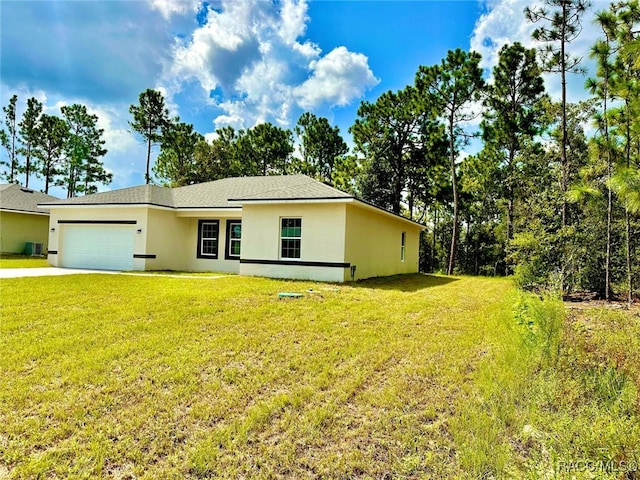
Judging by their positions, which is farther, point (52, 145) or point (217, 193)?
point (52, 145)

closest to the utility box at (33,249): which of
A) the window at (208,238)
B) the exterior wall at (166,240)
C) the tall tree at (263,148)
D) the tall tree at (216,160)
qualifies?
the exterior wall at (166,240)

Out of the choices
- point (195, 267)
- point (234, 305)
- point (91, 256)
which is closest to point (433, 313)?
point (234, 305)

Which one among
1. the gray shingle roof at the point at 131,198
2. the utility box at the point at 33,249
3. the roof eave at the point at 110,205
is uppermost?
the gray shingle roof at the point at 131,198

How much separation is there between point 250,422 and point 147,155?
34.3m

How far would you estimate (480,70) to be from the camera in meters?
20.9

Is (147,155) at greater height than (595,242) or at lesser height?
greater

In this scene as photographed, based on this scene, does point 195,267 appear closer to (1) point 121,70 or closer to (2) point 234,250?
(2) point 234,250

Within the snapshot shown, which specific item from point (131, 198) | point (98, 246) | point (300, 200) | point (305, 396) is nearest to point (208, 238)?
point (131, 198)

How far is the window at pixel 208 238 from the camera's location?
15.6m

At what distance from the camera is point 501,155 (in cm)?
2362

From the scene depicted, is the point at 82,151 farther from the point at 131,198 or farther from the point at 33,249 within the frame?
the point at 131,198

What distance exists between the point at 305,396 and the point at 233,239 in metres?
12.3

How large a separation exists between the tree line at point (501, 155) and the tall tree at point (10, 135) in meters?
1.28

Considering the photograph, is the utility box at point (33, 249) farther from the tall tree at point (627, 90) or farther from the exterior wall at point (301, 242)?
the tall tree at point (627, 90)
